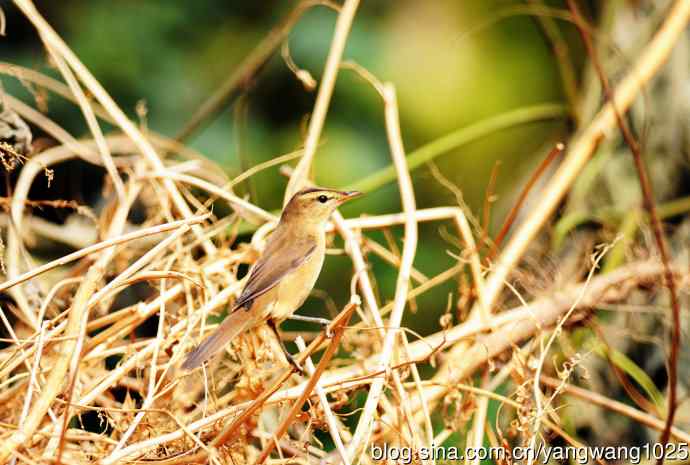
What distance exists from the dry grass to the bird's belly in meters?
0.09

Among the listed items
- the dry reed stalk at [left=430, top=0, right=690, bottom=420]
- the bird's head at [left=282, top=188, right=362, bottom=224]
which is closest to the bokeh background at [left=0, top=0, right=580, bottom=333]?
the dry reed stalk at [left=430, top=0, right=690, bottom=420]

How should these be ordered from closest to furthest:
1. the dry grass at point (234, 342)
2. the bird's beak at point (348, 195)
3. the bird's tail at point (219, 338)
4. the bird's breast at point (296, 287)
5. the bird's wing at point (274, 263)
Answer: the dry grass at point (234, 342) < the bird's tail at point (219, 338) < the bird's wing at point (274, 263) < the bird's breast at point (296, 287) < the bird's beak at point (348, 195)

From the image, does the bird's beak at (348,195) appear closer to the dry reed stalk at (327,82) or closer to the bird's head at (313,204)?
the bird's head at (313,204)

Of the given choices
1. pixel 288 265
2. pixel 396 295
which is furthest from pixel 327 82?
pixel 396 295


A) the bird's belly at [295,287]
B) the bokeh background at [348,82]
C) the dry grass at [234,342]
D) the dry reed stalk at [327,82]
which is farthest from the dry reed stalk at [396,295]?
the bokeh background at [348,82]

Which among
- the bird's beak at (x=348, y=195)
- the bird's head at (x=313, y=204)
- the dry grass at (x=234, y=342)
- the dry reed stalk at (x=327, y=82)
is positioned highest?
the dry reed stalk at (x=327, y=82)

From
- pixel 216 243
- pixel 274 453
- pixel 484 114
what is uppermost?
pixel 484 114

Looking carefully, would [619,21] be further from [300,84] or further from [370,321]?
[370,321]

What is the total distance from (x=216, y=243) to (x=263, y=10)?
6.45ft

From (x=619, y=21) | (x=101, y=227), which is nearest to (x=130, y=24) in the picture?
(x=101, y=227)

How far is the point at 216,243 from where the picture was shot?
7.34 ft

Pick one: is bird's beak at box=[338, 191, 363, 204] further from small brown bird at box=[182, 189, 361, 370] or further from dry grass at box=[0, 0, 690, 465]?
dry grass at box=[0, 0, 690, 465]

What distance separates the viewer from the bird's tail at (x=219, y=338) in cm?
160

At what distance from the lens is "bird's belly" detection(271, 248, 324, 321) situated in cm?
203
